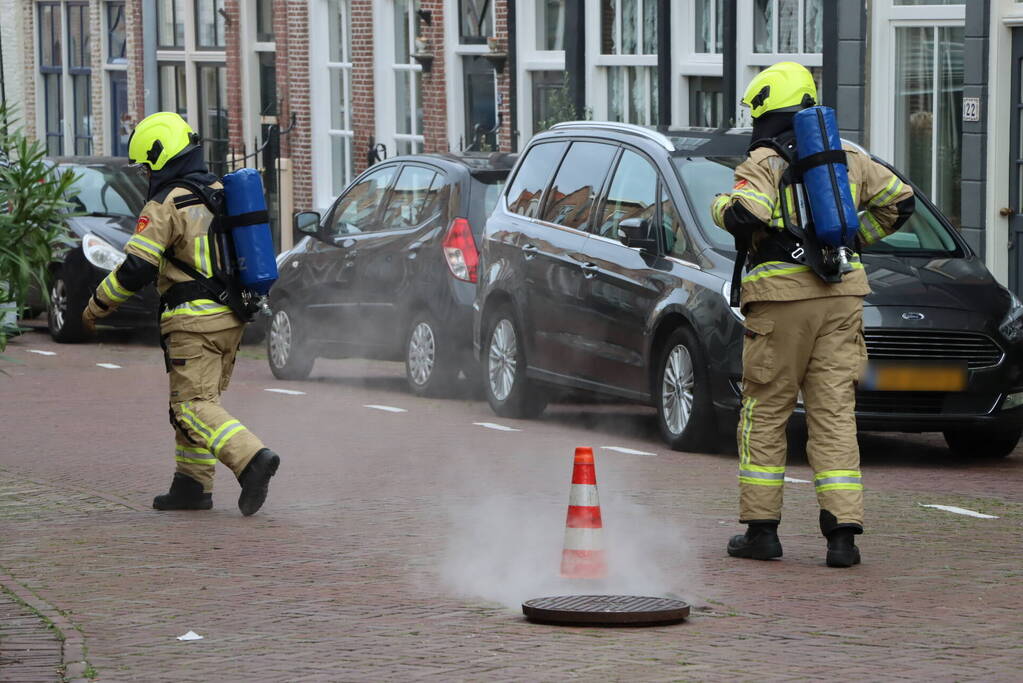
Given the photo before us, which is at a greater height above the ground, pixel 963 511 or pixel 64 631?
pixel 64 631

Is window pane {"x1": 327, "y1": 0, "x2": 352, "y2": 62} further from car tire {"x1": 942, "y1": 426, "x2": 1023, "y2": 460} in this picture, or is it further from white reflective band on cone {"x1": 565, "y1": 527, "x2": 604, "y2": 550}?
white reflective band on cone {"x1": 565, "y1": 527, "x2": 604, "y2": 550}

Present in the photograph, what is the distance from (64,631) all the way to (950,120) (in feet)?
37.2

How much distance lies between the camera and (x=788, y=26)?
18.6 meters

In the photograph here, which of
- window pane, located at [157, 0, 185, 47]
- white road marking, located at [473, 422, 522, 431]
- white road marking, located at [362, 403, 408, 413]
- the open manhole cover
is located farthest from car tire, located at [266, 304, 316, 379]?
window pane, located at [157, 0, 185, 47]

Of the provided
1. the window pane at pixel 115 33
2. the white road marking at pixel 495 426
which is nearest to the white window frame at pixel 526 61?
the white road marking at pixel 495 426

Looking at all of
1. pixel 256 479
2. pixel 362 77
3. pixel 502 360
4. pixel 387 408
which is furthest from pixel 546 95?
pixel 256 479

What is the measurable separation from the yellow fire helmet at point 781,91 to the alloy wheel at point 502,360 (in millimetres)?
5386

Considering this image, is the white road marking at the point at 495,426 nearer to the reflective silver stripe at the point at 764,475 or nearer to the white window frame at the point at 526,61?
the reflective silver stripe at the point at 764,475

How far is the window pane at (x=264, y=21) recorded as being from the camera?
28656 mm

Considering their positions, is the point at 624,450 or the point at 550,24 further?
the point at 550,24

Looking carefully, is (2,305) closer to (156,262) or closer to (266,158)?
(156,262)

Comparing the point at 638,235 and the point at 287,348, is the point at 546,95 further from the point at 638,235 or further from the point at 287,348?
the point at 638,235

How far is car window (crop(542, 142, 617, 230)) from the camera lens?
41.6 feet

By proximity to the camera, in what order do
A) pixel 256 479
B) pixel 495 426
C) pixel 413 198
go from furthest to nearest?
1. pixel 413 198
2. pixel 495 426
3. pixel 256 479
